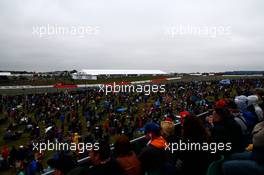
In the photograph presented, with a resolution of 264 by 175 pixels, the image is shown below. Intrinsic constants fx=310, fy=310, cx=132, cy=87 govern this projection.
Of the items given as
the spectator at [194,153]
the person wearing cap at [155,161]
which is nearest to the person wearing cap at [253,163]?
the spectator at [194,153]

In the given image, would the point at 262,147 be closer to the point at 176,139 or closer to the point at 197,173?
the point at 197,173

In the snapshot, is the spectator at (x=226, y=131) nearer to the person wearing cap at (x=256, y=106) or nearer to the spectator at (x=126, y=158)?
the spectator at (x=126, y=158)

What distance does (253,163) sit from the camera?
3.26 m

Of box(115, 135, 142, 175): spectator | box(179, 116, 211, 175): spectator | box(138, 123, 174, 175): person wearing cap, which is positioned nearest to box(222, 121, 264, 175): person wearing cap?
Result: box(179, 116, 211, 175): spectator

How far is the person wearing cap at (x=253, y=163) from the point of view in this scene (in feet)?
10.5

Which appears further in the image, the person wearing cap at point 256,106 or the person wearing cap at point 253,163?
the person wearing cap at point 256,106

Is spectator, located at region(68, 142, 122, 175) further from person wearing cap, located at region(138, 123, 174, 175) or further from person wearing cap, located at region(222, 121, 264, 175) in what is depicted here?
person wearing cap, located at region(222, 121, 264, 175)

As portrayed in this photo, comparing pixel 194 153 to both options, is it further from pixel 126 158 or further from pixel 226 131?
pixel 126 158

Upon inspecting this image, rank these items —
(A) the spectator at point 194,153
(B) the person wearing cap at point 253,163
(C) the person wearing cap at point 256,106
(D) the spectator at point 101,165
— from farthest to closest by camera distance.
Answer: (C) the person wearing cap at point 256,106 → (A) the spectator at point 194,153 → (D) the spectator at point 101,165 → (B) the person wearing cap at point 253,163

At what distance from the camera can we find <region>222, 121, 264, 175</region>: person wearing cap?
10.5 ft

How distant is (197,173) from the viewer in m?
3.88

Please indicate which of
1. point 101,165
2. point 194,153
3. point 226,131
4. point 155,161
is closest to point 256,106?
point 226,131

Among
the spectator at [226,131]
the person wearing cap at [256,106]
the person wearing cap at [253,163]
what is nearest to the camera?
the person wearing cap at [253,163]

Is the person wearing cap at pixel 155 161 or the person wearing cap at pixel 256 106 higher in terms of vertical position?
the person wearing cap at pixel 256 106
